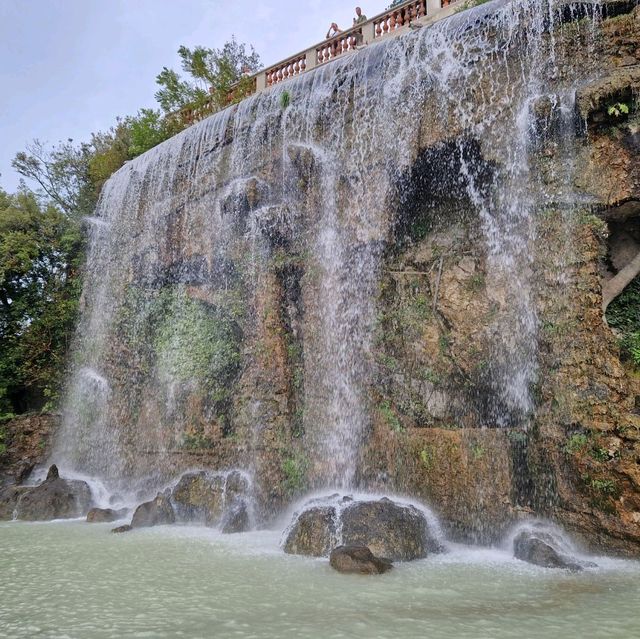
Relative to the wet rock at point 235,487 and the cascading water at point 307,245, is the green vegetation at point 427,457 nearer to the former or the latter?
the cascading water at point 307,245

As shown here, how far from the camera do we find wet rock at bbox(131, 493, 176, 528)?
32.8ft

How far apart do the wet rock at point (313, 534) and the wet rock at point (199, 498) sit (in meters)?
2.75

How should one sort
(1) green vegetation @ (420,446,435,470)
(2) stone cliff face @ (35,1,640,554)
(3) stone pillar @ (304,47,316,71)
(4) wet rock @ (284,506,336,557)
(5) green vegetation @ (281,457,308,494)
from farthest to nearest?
1. (3) stone pillar @ (304,47,316,71)
2. (5) green vegetation @ (281,457,308,494)
3. (1) green vegetation @ (420,446,435,470)
4. (2) stone cliff face @ (35,1,640,554)
5. (4) wet rock @ (284,506,336,557)

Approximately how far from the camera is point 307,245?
12.2 meters

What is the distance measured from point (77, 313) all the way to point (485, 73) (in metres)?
14.3

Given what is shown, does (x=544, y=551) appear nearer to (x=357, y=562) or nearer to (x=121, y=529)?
(x=357, y=562)

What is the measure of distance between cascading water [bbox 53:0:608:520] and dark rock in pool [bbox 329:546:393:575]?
11.6 ft

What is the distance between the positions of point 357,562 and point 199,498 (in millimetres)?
4940

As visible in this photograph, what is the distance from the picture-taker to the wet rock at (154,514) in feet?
32.8

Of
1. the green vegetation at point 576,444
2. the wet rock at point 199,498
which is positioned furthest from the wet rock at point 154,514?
the green vegetation at point 576,444

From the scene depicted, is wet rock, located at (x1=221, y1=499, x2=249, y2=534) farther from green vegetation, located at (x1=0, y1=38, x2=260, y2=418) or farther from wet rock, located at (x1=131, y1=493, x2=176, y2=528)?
green vegetation, located at (x1=0, y1=38, x2=260, y2=418)

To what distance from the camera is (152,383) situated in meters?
14.8

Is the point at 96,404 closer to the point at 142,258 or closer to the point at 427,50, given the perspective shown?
the point at 142,258

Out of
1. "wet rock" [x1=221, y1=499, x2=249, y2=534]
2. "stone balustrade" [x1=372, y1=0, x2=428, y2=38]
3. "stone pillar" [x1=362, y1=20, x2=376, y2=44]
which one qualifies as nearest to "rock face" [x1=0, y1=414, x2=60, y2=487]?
"wet rock" [x1=221, y1=499, x2=249, y2=534]
